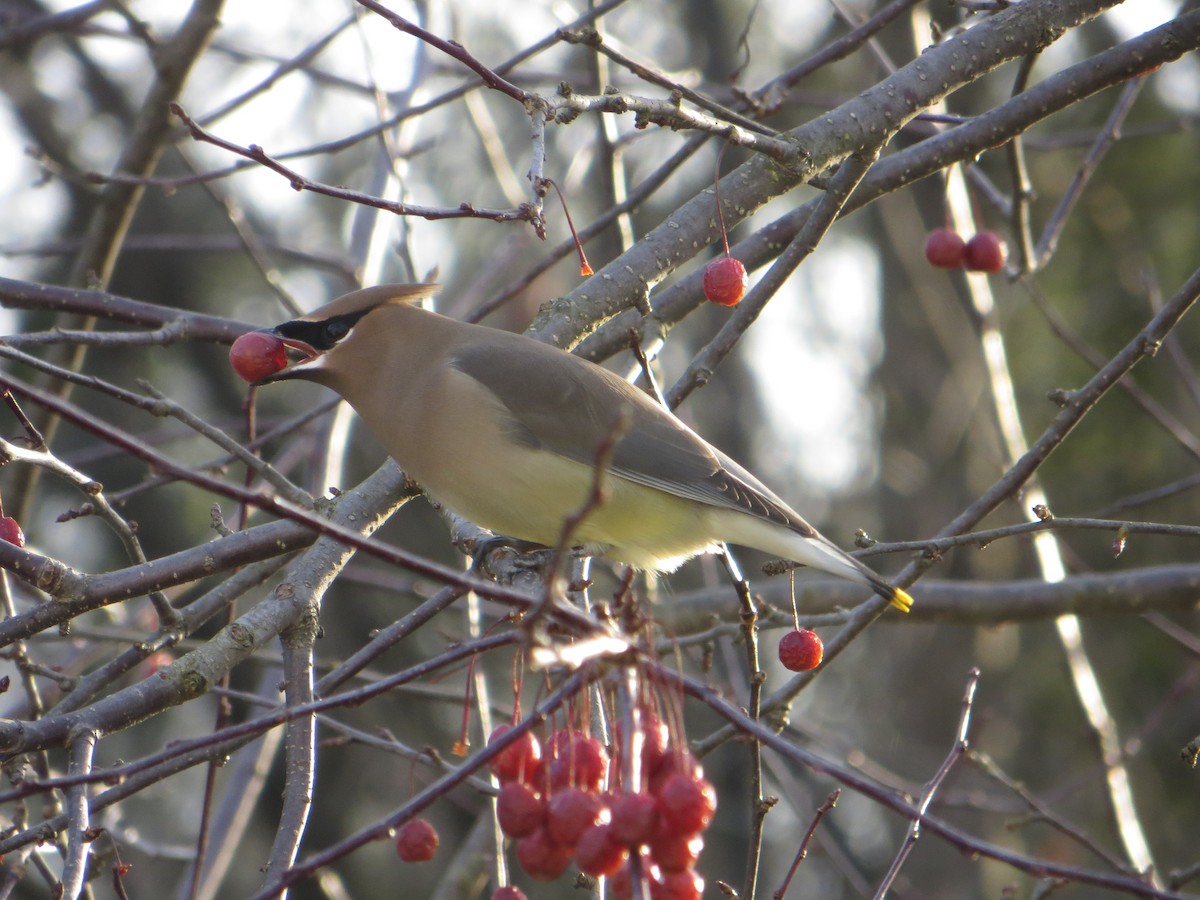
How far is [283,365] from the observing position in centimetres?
356

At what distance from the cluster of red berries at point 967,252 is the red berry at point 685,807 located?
10.3ft

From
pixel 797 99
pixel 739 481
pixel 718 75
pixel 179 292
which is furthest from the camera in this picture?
pixel 718 75

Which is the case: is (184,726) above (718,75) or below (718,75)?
below

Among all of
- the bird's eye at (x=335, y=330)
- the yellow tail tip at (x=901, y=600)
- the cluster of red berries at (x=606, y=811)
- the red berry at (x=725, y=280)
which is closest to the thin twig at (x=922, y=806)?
the yellow tail tip at (x=901, y=600)

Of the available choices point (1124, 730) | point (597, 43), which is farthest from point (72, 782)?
point (1124, 730)

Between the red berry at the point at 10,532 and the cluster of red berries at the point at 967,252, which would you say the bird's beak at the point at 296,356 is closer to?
the red berry at the point at 10,532

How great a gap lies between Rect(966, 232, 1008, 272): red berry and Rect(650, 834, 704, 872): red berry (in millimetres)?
3132

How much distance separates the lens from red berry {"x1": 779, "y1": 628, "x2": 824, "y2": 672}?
3.12 m

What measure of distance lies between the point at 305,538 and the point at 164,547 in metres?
6.03

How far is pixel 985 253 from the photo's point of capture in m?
4.50

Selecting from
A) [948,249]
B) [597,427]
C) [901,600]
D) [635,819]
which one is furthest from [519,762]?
[948,249]

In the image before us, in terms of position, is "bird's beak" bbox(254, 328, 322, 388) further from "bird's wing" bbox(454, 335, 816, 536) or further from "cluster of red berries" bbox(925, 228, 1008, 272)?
"cluster of red berries" bbox(925, 228, 1008, 272)

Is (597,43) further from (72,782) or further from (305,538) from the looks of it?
(72,782)

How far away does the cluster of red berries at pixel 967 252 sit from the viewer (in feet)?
14.8
